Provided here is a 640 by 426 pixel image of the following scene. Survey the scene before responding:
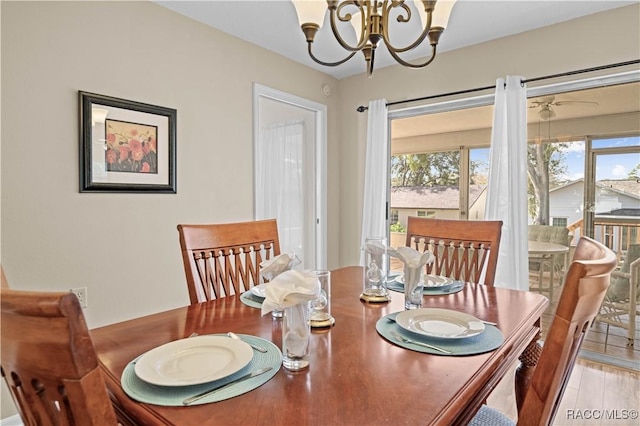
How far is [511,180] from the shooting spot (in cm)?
275

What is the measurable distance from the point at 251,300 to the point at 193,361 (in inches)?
21.1

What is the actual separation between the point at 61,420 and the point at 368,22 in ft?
5.29

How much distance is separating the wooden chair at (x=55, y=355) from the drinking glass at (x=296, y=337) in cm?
39

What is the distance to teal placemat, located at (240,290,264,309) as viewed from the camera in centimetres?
136

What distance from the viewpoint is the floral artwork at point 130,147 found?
2186 millimetres

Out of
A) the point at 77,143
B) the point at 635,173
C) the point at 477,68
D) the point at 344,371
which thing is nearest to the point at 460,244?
the point at 344,371

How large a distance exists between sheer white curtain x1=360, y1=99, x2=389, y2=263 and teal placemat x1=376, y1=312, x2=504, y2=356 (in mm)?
2393

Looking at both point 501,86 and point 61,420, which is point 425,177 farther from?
point 61,420

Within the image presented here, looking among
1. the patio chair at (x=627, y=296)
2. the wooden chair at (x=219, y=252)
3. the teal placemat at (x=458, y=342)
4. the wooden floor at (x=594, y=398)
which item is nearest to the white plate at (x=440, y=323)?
the teal placemat at (x=458, y=342)

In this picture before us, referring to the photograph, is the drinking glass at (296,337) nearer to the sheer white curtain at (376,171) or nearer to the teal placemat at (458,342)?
the teal placemat at (458,342)

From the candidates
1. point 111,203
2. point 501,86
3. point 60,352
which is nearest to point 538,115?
point 501,86

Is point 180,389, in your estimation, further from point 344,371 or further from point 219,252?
point 219,252

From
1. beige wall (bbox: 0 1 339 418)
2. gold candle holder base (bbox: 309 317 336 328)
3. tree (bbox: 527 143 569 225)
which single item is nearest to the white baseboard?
beige wall (bbox: 0 1 339 418)

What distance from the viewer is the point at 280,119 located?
4082mm
